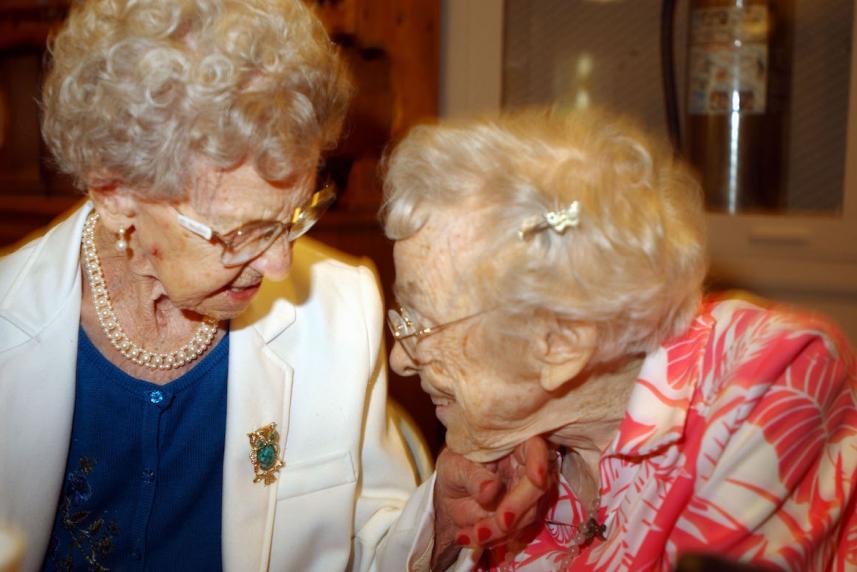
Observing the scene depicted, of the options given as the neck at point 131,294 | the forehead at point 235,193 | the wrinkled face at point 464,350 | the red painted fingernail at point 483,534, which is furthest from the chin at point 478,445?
the neck at point 131,294

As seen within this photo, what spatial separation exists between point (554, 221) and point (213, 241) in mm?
514

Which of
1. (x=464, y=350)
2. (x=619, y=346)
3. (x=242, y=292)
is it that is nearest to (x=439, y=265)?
(x=464, y=350)

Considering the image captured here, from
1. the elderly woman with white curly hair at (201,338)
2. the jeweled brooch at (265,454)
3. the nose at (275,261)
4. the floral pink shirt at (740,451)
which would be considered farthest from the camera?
the jeweled brooch at (265,454)

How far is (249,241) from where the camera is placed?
1307 mm

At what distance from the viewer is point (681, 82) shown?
268 cm

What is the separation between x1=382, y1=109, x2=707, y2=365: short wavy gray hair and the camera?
110cm

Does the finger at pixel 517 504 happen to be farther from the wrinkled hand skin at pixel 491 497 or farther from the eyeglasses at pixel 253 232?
the eyeglasses at pixel 253 232

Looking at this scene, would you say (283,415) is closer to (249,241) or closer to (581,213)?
(249,241)

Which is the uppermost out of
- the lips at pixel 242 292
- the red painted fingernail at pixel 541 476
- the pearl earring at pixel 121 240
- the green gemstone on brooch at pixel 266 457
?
the pearl earring at pixel 121 240

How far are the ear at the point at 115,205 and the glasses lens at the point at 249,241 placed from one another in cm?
16

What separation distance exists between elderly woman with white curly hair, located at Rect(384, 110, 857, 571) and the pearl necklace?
41 cm

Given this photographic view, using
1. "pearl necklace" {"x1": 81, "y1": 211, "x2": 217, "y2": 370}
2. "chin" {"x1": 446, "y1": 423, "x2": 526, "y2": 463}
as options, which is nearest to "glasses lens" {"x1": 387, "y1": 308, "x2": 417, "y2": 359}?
"chin" {"x1": 446, "y1": 423, "x2": 526, "y2": 463}

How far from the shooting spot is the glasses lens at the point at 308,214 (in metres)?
1.35

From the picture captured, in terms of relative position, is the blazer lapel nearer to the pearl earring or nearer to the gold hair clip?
the pearl earring
